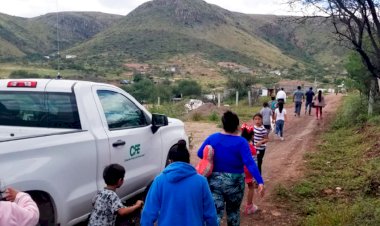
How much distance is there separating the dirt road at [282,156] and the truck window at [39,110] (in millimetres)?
3115

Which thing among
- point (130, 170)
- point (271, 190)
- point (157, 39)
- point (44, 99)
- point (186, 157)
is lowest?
Answer: point (271, 190)

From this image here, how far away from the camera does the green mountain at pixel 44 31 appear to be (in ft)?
249

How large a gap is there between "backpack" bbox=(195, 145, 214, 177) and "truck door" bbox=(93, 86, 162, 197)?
37.3 inches

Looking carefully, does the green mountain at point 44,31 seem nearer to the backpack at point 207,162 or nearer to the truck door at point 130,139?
the truck door at point 130,139

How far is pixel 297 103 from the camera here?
21.2 meters

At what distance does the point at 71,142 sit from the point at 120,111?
1.34m

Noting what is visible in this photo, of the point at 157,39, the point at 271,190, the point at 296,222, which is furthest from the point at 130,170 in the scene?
the point at 157,39

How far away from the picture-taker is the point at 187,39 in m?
89.3

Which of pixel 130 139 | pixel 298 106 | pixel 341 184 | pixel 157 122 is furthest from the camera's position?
pixel 298 106

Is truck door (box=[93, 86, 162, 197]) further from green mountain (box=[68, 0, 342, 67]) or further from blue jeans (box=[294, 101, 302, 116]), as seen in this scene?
green mountain (box=[68, 0, 342, 67])

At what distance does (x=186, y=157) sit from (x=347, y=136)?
12.6 m

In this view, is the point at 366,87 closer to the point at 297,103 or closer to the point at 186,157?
the point at 297,103

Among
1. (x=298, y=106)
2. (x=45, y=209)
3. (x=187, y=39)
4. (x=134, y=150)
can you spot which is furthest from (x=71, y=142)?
(x=187, y=39)

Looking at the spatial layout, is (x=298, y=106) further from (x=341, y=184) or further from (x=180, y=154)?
(x=180, y=154)
